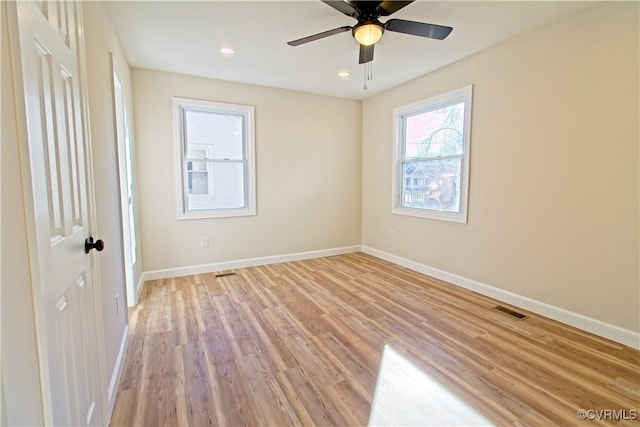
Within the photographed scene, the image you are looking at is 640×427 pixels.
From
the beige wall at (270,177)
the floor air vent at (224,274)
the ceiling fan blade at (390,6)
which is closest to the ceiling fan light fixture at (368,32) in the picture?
the ceiling fan blade at (390,6)

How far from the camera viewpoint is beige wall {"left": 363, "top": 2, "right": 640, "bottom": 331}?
7.29 feet

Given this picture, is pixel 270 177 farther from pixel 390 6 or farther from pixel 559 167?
pixel 559 167

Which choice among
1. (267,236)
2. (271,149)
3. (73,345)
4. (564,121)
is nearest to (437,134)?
(564,121)

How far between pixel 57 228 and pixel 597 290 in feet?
11.3

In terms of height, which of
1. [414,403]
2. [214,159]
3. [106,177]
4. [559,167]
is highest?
[214,159]

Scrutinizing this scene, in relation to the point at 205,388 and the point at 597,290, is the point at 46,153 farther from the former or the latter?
the point at 597,290

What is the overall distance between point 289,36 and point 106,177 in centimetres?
196

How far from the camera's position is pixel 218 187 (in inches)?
161

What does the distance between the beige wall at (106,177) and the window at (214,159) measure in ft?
4.96

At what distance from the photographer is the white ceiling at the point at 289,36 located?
2.31 m

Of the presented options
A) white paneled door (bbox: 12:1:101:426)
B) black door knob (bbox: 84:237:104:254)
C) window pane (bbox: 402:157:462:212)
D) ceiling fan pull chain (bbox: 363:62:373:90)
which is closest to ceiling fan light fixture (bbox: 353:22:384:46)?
ceiling fan pull chain (bbox: 363:62:373:90)

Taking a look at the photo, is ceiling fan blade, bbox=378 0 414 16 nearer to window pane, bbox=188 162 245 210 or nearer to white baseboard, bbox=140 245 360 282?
window pane, bbox=188 162 245 210

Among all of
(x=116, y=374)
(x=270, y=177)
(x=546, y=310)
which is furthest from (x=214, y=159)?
(x=546, y=310)

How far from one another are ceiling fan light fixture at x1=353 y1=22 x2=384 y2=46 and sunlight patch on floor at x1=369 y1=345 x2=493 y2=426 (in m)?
2.32
